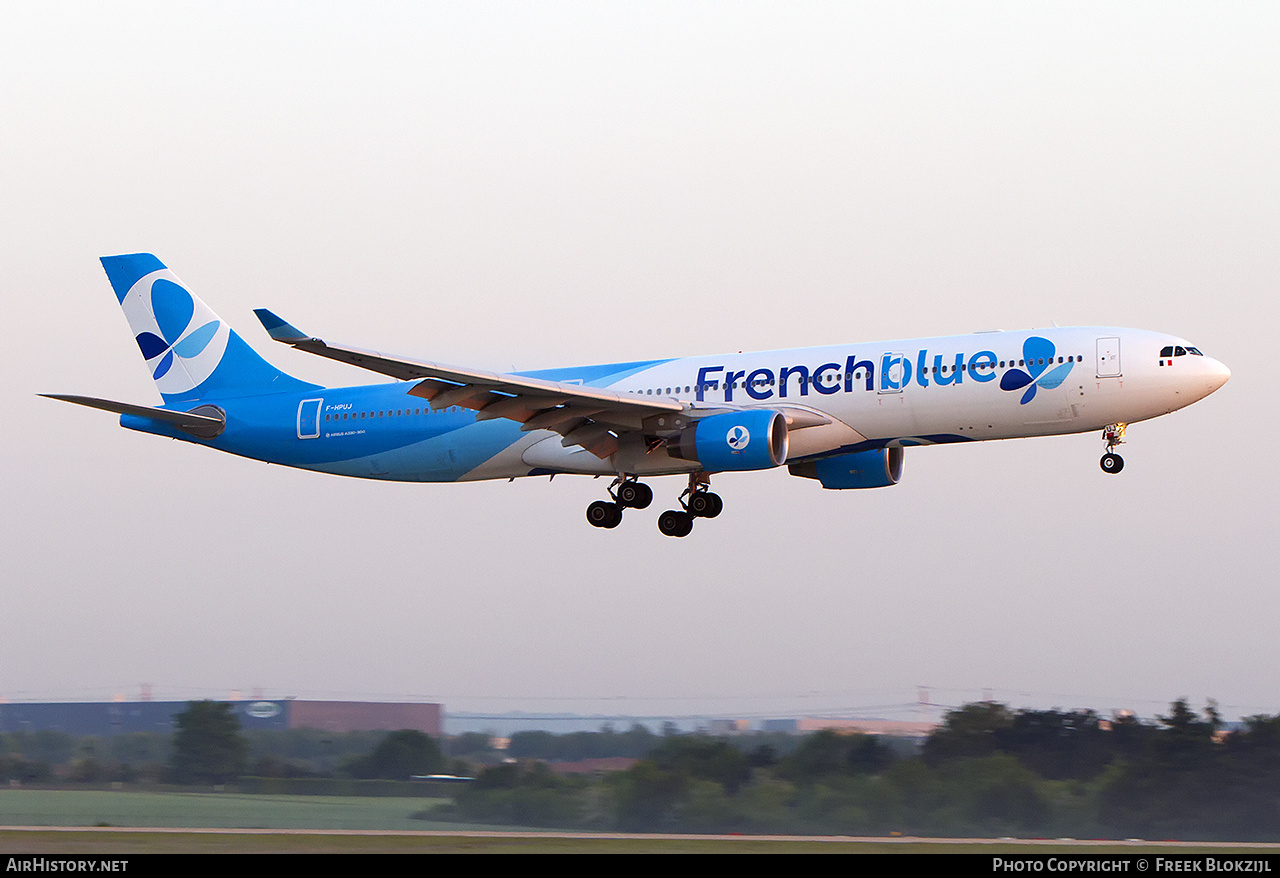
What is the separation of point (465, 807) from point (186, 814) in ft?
19.0

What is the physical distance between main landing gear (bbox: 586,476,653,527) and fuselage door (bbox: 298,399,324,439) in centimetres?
781

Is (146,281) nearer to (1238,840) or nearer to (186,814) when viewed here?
(186,814)

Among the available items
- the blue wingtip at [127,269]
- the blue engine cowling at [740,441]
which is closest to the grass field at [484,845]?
the blue engine cowling at [740,441]

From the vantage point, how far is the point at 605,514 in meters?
42.1

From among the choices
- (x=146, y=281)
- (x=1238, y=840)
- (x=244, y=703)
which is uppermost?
(x=146, y=281)

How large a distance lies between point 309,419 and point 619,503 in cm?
891

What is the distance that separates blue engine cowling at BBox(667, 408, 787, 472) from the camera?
3684 centimetres

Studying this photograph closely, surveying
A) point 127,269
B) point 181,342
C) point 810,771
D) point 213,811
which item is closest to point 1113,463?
point 810,771

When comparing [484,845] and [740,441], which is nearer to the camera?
[484,845]

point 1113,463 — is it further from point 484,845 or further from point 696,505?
point 484,845

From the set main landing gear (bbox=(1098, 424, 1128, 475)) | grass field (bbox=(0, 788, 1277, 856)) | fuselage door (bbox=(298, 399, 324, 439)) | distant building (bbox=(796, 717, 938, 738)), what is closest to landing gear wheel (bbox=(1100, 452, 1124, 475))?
main landing gear (bbox=(1098, 424, 1128, 475))

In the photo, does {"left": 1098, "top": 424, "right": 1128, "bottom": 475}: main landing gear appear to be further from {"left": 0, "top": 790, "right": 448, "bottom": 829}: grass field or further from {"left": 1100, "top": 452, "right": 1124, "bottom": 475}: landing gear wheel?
{"left": 0, "top": 790, "right": 448, "bottom": 829}: grass field
